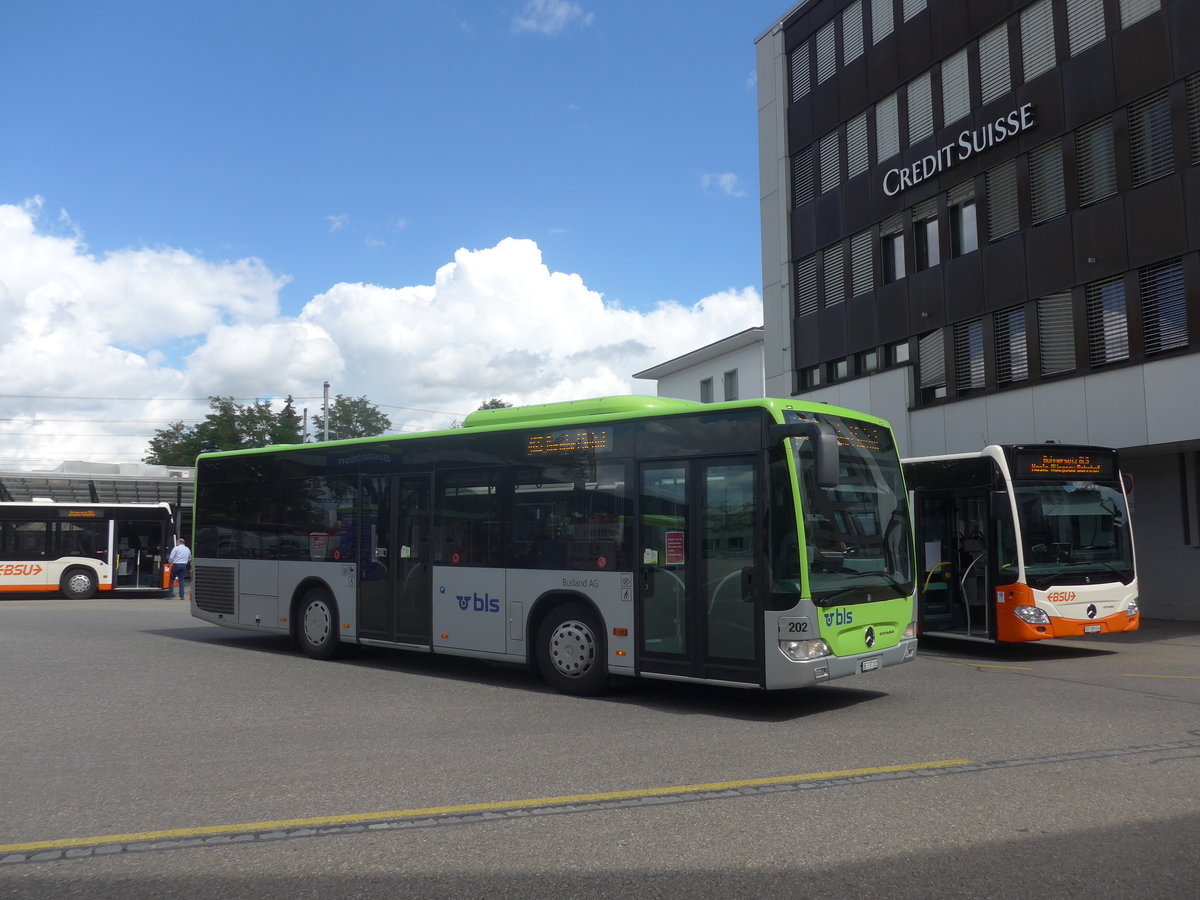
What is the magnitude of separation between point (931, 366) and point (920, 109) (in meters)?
5.99

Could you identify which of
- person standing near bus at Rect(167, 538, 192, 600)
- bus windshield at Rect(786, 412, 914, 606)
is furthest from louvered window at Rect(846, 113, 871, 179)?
person standing near bus at Rect(167, 538, 192, 600)

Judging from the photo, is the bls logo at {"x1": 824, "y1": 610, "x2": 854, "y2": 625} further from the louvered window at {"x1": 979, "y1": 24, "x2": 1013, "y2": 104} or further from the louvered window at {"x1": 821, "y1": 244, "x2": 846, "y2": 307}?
the louvered window at {"x1": 821, "y1": 244, "x2": 846, "y2": 307}

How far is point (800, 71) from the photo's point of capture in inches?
1142

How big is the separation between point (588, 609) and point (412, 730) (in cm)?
243

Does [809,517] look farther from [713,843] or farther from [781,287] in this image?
[781,287]

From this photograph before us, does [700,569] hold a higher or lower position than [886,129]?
lower

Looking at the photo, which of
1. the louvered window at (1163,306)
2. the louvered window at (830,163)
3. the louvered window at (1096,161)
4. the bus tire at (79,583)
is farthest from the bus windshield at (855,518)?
the bus tire at (79,583)

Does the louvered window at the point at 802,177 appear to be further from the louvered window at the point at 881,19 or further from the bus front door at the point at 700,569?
the bus front door at the point at 700,569

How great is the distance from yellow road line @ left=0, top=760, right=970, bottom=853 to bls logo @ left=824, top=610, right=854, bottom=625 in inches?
86.3

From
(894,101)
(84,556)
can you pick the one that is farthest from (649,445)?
(84,556)

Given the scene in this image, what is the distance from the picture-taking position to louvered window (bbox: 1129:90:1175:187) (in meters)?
18.2

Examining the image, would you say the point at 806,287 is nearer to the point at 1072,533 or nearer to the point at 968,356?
the point at 968,356

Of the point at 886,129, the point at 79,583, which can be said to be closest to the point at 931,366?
the point at 886,129

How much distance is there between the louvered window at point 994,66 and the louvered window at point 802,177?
6454mm
